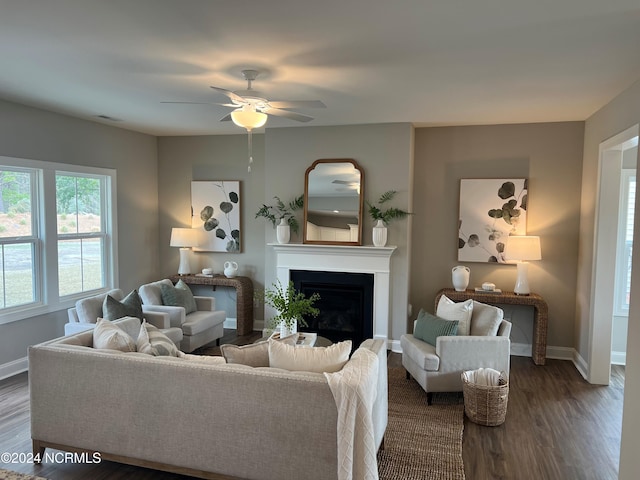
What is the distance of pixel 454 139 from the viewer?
5.50 metres

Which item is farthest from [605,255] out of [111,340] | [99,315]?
[99,315]

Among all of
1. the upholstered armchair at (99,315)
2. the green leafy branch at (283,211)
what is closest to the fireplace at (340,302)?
the green leafy branch at (283,211)

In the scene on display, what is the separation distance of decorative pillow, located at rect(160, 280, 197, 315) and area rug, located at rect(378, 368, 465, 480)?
8.32 feet

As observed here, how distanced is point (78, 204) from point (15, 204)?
2.69ft

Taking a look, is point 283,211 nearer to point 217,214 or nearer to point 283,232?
point 283,232

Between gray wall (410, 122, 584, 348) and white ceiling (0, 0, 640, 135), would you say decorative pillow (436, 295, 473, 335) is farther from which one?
white ceiling (0, 0, 640, 135)

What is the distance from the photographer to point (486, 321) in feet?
13.3

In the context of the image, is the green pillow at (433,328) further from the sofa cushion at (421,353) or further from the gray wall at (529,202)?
the gray wall at (529,202)

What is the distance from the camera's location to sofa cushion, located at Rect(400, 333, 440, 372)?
3.84 metres

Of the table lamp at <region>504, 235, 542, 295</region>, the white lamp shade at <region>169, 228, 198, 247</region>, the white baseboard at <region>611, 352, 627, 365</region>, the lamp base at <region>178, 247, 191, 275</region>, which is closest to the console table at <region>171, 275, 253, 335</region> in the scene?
the lamp base at <region>178, 247, 191, 275</region>

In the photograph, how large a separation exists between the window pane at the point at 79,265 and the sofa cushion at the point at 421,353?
3.81 m

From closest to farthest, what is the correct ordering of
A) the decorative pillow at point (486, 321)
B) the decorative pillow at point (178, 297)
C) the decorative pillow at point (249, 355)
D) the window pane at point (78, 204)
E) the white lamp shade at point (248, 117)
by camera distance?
1. the decorative pillow at point (249, 355)
2. the white lamp shade at point (248, 117)
3. the decorative pillow at point (486, 321)
4. the window pane at point (78, 204)
5. the decorative pillow at point (178, 297)

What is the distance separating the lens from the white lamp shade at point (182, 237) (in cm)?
621

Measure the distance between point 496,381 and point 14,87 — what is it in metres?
4.76
